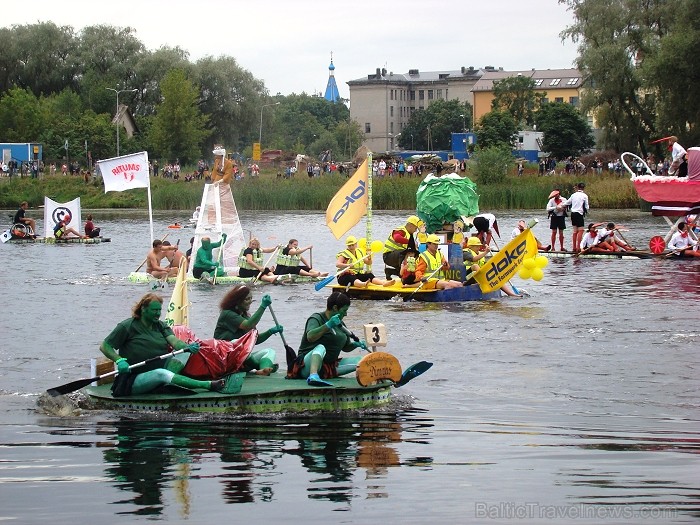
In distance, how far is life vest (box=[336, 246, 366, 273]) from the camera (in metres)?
24.4

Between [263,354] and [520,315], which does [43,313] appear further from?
[263,354]

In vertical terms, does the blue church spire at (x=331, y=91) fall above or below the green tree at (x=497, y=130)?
above

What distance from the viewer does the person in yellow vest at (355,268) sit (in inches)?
951

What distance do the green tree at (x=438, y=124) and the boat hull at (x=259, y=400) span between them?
126 m

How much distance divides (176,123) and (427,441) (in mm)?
77577

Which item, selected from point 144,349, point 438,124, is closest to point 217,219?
point 144,349

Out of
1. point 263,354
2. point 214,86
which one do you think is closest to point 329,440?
point 263,354

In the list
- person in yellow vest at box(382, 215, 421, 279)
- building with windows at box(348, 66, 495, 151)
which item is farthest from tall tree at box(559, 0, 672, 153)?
building with windows at box(348, 66, 495, 151)

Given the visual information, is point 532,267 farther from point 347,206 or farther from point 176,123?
point 176,123

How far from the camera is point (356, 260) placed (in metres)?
24.5

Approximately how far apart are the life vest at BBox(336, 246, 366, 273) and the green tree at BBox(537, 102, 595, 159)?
63527 mm

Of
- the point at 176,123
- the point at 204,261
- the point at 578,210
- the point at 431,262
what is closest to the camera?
the point at 431,262

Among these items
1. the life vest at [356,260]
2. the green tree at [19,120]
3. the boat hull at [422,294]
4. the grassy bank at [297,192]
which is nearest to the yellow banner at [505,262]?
the boat hull at [422,294]

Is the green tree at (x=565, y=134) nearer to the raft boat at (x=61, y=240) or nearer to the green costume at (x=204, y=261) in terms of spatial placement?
the raft boat at (x=61, y=240)
